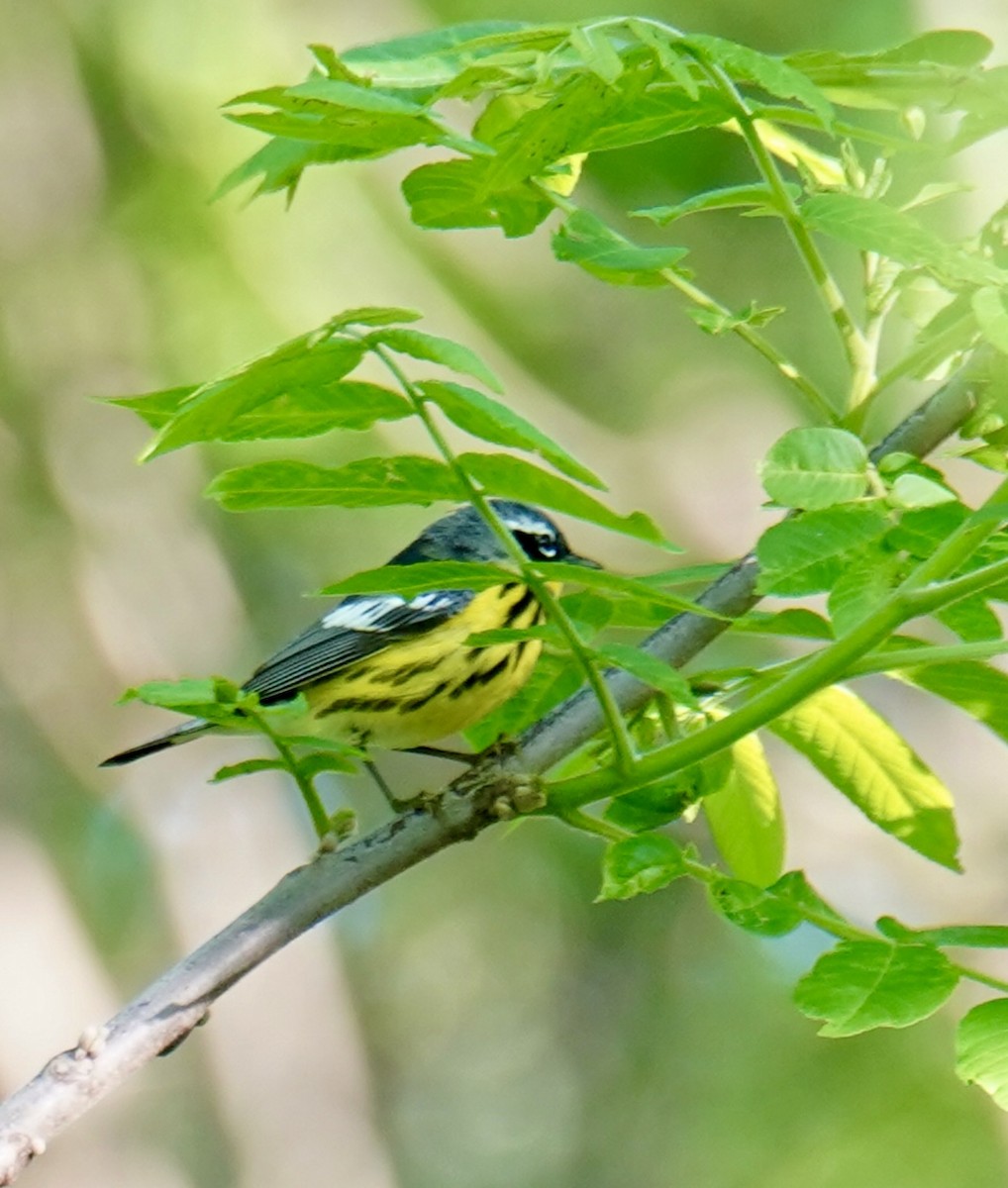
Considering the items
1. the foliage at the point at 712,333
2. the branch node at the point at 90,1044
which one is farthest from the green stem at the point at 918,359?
the branch node at the point at 90,1044

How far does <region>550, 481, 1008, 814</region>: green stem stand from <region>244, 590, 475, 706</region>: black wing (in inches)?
93.8

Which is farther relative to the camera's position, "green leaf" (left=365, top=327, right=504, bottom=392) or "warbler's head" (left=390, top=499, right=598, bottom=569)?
"warbler's head" (left=390, top=499, right=598, bottom=569)

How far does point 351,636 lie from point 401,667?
0.22 meters

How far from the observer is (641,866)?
1.67 meters

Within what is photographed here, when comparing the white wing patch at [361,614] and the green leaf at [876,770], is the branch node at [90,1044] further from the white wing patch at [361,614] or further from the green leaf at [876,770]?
the white wing patch at [361,614]

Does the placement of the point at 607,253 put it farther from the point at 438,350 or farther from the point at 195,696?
the point at 195,696

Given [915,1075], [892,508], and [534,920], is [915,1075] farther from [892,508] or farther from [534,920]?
[892,508]

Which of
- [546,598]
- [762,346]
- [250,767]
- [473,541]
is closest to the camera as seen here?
[546,598]

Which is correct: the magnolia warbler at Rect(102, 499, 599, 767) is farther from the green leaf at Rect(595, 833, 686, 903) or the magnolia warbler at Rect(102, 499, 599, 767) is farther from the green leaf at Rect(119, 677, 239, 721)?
the green leaf at Rect(595, 833, 686, 903)

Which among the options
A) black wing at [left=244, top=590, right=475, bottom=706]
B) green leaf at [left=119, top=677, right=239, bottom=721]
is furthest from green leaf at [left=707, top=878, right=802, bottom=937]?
black wing at [left=244, top=590, right=475, bottom=706]

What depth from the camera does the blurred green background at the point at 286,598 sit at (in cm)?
618

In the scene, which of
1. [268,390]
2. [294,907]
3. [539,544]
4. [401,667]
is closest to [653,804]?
[294,907]

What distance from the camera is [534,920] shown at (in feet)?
30.8

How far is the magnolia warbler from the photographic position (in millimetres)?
3670
